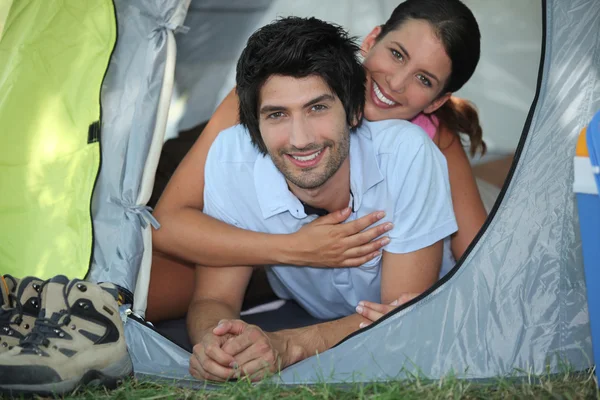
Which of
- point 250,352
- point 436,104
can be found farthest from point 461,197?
point 250,352

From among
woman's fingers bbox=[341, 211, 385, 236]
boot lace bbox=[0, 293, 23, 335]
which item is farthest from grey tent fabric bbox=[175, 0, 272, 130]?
boot lace bbox=[0, 293, 23, 335]

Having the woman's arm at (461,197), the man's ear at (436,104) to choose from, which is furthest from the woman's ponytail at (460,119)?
the man's ear at (436,104)

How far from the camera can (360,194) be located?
2.01m

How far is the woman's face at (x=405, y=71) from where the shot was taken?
84.6 inches

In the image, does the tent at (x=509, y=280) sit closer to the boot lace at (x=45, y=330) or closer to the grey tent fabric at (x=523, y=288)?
the grey tent fabric at (x=523, y=288)

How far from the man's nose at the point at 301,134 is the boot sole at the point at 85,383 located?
0.59 m

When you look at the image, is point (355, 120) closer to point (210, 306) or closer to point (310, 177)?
point (310, 177)

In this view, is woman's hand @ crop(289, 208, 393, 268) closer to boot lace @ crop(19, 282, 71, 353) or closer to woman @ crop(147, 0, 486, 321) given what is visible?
woman @ crop(147, 0, 486, 321)

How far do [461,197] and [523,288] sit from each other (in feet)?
2.07

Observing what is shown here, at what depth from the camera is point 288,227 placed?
6.95 ft

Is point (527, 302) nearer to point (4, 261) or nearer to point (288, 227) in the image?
point (288, 227)

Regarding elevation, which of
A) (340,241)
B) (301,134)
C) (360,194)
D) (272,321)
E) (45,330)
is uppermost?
(301,134)

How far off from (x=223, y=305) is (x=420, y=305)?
0.57 m

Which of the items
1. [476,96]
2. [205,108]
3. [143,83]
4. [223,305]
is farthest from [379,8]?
[223,305]
